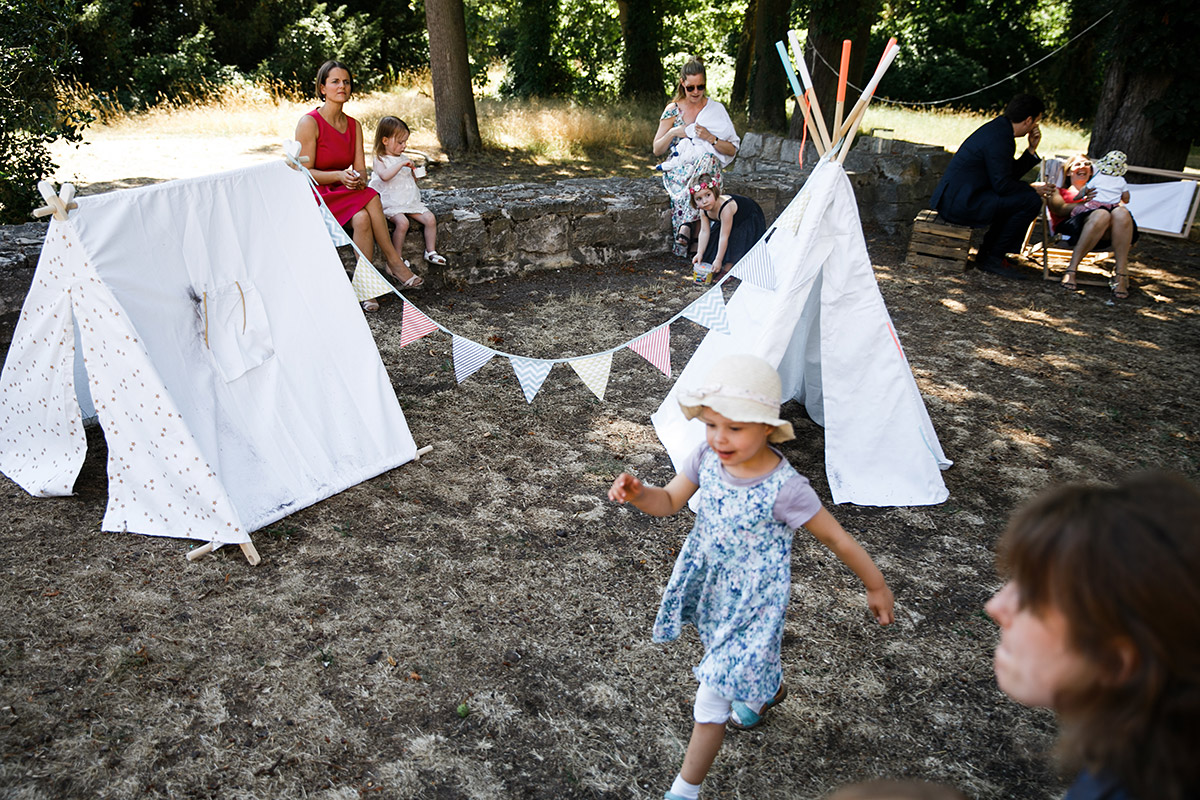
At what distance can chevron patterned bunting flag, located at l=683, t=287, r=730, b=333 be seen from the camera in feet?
12.1

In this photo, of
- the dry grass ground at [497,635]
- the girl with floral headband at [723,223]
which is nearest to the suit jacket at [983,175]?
the girl with floral headband at [723,223]

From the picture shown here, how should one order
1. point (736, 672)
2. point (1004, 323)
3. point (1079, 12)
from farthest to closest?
point (1079, 12) → point (1004, 323) → point (736, 672)

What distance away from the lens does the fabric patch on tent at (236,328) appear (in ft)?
11.1

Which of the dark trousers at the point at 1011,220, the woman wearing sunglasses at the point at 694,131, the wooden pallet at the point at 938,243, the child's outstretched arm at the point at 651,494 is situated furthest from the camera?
the wooden pallet at the point at 938,243

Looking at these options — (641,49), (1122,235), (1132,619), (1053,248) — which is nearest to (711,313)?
(1132,619)

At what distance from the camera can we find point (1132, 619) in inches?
35.2

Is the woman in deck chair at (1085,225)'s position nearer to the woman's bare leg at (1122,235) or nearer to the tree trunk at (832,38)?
the woman's bare leg at (1122,235)

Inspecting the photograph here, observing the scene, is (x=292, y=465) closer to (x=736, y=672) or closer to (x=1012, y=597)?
(x=736, y=672)

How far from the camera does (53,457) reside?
3.67 m

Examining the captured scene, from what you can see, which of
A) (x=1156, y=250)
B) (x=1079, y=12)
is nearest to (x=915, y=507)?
(x=1156, y=250)

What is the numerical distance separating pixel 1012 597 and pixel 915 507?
113 inches

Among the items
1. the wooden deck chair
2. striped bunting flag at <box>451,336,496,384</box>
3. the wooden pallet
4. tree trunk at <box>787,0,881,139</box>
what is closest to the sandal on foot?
striped bunting flag at <box>451,336,496,384</box>

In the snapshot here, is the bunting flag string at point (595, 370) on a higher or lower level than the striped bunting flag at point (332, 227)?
lower

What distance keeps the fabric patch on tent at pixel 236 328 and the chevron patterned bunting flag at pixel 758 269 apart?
2.23 meters
